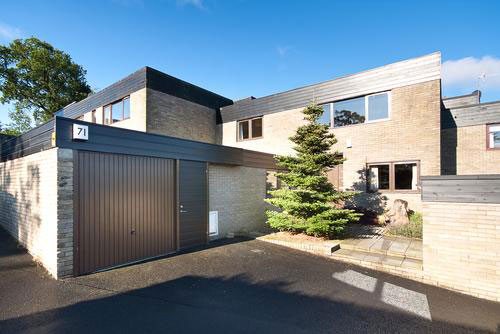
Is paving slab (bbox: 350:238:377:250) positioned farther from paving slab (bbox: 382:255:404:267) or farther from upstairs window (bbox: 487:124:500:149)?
upstairs window (bbox: 487:124:500:149)

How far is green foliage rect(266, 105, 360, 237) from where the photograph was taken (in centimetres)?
727

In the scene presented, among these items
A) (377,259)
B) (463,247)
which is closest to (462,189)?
(463,247)

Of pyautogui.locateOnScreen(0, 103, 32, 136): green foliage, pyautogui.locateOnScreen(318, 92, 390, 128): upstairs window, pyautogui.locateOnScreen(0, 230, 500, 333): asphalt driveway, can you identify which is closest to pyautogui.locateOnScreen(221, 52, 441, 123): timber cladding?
pyautogui.locateOnScreen(318, 92, 390, 128): upstairs window

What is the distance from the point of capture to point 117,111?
13.5 meters

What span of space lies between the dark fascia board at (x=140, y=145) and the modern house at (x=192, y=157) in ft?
0.08

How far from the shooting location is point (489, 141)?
1070 cm

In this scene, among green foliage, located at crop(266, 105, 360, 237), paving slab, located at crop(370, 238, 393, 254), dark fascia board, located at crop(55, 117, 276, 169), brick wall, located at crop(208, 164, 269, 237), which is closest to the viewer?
dark fascia board, located at crop(55, 117, 276, 169)

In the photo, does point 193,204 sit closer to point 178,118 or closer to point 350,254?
point 350,254

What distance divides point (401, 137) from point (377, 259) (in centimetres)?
611

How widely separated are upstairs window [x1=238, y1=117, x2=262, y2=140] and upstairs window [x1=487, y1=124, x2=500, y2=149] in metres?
10.5

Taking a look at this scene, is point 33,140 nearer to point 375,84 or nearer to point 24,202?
point 24,202

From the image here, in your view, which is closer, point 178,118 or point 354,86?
point 354,86

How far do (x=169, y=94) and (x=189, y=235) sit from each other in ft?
28.4

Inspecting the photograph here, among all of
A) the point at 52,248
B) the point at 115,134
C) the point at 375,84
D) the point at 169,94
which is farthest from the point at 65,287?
the point at 375,84
